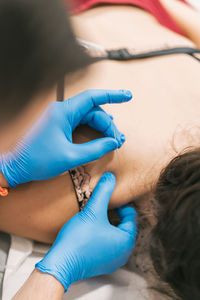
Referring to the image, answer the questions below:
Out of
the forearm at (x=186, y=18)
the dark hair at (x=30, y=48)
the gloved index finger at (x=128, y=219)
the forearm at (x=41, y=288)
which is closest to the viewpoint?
the dark hair at (x=30, y=48)

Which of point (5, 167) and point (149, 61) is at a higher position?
point (149, 61)

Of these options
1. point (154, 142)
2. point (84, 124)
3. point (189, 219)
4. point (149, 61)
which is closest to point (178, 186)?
point (189, 219)

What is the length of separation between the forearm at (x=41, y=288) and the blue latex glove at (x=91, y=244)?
0.01 metres

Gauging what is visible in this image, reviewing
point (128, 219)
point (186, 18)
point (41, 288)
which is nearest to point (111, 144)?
point (128, 219)

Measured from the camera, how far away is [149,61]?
0.86 meters

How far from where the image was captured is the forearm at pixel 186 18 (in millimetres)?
1147

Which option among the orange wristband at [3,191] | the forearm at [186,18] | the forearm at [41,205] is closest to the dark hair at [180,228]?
the forearm at [41,205]

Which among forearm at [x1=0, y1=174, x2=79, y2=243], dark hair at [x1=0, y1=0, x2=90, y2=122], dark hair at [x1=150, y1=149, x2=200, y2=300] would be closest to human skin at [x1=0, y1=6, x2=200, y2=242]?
forearm at [x1=0, y1=174, x2=79, y2=243]

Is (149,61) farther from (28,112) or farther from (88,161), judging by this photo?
Result: (28,112)

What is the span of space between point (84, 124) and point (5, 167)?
21 cm

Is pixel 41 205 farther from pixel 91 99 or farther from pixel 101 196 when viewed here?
pixel 91 99

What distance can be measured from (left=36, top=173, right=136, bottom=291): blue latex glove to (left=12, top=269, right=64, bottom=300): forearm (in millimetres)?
12

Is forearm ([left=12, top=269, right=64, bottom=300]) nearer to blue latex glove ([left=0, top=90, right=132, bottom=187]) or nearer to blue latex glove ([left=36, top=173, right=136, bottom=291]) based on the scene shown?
blue latex glove ([left=36, top=173, right=136, bottom=291])

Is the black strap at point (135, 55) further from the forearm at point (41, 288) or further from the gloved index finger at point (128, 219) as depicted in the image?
the forearm at point (41, 288)
